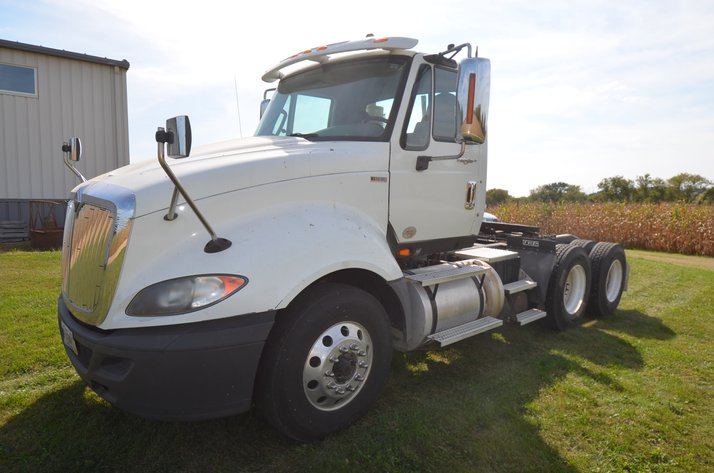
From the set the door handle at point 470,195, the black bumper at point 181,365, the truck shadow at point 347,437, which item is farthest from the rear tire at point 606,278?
the black bumper at point 181,365

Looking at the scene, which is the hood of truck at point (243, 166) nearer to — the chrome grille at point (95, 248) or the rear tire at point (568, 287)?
the chrome grille at point (95, 248)

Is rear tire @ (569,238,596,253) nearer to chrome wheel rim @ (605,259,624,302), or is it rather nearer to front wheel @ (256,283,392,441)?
chrome wheel rim @ (605,259,624,302)

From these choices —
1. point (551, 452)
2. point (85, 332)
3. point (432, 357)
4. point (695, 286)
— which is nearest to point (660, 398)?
point (551, 452)

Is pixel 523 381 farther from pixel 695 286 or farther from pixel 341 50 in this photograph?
pixel 695 286

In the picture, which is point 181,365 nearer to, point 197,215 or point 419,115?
point 197,215

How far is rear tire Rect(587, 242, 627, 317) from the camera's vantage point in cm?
608

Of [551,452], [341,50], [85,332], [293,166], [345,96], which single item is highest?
[341,50]

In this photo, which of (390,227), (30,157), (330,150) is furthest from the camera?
(30,157)

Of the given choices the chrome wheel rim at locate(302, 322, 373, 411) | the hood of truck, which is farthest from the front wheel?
the hood of truck

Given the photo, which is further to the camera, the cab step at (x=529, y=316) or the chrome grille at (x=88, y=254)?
the cab step at (x=529, y=316)

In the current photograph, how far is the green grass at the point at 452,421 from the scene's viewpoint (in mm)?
2750

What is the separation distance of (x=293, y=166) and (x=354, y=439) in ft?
5.99

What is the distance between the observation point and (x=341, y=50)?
3.69 meters

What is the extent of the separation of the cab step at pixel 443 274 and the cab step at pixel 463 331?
418 millimetres
